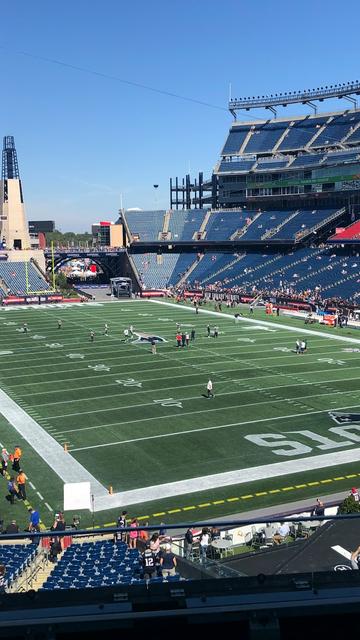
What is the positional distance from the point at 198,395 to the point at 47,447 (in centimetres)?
775

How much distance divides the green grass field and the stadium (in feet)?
0.29

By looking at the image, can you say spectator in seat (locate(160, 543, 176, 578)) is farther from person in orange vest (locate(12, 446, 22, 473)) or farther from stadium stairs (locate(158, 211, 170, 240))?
stadium stairs (locate(158, 211, 170, 240))

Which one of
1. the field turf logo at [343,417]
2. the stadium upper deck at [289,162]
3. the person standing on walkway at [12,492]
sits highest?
the stadium upper deck at [289,162]

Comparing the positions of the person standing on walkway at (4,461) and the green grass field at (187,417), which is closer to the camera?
the green grass field at (187,417)

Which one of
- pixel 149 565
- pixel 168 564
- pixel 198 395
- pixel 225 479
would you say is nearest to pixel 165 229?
pixel 198 395

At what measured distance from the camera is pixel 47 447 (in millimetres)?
20953

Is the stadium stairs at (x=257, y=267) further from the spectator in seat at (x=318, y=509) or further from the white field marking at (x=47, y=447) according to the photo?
the spectator in seat at (x=318, y=509)

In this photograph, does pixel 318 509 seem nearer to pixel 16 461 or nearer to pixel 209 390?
pixel 16 461

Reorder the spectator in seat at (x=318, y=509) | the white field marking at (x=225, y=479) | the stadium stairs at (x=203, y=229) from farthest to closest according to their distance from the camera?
the stadium stairs at (x=203, y=229) → the white field marking at (x=225, y=479) → the spectator in seat at (x=318, y=509)

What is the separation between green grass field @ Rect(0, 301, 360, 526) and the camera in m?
17.3

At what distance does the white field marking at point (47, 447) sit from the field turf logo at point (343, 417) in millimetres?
9345

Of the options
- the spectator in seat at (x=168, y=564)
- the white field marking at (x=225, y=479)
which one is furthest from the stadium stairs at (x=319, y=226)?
the spectator in seat at (x=168, y=564)

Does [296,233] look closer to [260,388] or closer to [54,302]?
[54,302]

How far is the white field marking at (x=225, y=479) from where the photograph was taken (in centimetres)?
1681
